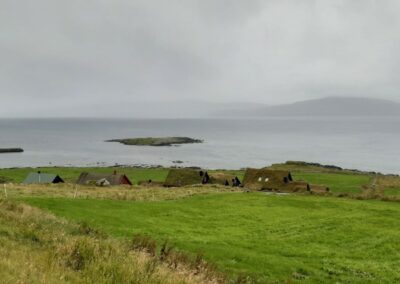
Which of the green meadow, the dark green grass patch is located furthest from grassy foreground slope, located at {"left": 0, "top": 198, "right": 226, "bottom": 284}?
the dark green grass patch

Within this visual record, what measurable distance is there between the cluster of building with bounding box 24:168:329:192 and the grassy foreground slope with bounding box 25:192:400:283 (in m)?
29.3

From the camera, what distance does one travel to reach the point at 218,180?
8831 cm

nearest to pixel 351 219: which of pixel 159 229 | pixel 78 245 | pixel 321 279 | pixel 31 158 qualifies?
pixel 159 229

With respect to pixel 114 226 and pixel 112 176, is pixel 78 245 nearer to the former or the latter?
pixel 114 226

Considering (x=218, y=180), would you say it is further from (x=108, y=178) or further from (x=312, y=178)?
(x=312, y=178)

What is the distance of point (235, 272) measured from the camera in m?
17.2

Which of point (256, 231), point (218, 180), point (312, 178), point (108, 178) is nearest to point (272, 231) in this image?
point (256, 231)

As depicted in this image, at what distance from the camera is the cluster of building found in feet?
256

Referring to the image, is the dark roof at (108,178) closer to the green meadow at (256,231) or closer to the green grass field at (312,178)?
the green grass field at (312,178)

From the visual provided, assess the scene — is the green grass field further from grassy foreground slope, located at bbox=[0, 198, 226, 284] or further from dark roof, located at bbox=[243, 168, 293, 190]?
grassy foreground slope, located at bbox=[0, 198, 226, 284]

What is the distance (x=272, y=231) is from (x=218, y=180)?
56.7 metres

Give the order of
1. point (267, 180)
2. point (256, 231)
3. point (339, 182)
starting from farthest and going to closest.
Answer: point (339, 182) < point (267, 180) < point (256, 231)

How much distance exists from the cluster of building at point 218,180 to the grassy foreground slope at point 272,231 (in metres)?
29.3

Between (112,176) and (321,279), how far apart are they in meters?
68.7
